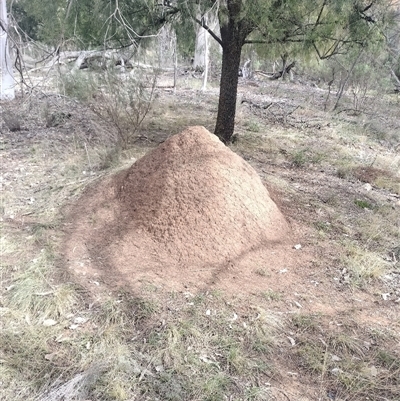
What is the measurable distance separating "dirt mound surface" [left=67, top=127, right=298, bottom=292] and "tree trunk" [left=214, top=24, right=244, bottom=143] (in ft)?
8.44

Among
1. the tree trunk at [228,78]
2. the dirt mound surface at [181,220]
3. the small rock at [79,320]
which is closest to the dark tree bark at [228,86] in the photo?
the tree trunk at [228,78]

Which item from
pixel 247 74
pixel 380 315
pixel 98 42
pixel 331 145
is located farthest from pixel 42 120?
pixel 247 74

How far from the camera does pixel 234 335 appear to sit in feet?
8.25

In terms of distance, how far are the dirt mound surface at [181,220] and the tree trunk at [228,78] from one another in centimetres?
257

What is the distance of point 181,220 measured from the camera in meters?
3.42

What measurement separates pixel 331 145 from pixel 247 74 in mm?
9348

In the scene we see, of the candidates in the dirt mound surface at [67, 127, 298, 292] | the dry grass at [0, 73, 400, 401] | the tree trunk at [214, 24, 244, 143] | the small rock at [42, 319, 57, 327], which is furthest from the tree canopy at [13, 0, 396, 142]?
the small rock at [42, 319, 57, 327]

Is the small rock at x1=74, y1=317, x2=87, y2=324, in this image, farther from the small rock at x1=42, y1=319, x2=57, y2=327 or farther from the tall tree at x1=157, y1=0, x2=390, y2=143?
the tall tree at x1=157, y1=0, x2=390, y2=143

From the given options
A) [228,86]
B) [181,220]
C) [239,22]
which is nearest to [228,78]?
[228,86]

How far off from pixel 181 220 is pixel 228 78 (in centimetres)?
355

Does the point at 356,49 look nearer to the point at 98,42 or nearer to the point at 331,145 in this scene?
the point at 331,145

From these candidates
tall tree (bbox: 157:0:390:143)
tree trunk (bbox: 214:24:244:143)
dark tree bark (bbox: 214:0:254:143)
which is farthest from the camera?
tree trunk (bbox: 214:24:244:143)

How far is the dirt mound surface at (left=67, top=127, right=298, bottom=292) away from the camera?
3.18 m

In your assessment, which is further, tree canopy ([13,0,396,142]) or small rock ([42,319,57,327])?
tree canopy ([13,0,396,142])
